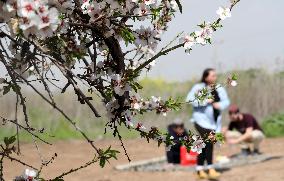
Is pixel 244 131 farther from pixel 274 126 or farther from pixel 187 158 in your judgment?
pixel 274 126

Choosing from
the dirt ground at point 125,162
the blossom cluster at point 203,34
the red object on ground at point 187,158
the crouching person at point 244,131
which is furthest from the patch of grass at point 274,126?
the blossom cluster at point 203,34

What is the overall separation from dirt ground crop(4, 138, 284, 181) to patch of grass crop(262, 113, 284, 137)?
2.76ft

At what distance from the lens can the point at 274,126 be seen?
19.0 meters

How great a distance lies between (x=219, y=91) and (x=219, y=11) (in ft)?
19.7

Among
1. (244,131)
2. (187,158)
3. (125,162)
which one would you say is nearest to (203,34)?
(187,158)

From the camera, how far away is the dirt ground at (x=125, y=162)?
11.1 metres

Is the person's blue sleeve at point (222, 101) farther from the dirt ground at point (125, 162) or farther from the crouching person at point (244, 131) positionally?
the crouching person at point (244, 131)

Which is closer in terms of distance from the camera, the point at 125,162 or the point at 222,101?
the point at 222,101

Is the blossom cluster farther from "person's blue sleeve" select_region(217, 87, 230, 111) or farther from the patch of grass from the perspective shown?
the patch of grass

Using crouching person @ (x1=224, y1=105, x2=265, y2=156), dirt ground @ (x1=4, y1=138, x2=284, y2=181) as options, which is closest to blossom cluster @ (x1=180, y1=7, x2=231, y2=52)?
dirt ground @ (x1=4, y1=138, x2=284, y2=181)

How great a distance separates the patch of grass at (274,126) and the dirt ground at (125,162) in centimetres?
84

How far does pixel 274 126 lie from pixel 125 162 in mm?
5841

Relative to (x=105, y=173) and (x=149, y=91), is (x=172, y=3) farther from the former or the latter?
(x=149, y=91)

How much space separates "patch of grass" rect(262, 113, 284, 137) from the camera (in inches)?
728
